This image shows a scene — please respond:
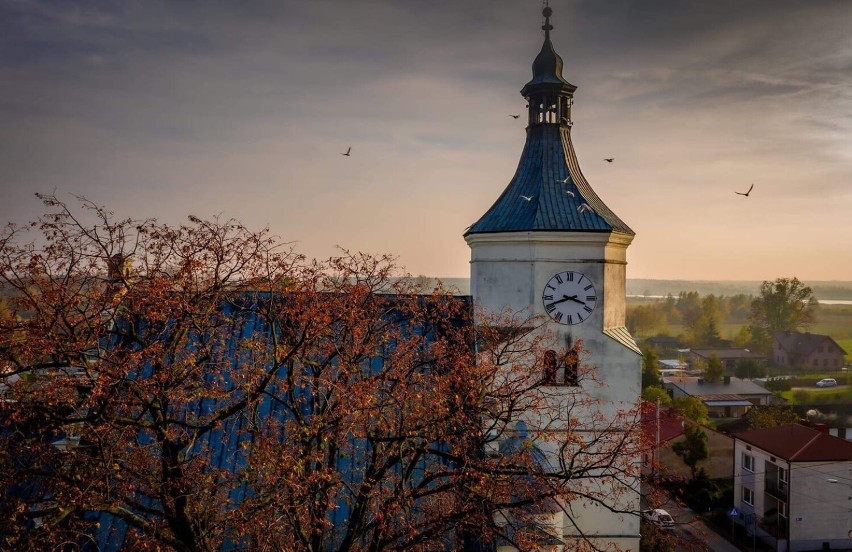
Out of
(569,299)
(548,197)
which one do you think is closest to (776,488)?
(569,299)

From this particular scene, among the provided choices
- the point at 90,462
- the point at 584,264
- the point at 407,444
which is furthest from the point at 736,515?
the point at 90,462

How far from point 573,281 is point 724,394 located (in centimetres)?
5365

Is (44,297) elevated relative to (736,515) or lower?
elevated

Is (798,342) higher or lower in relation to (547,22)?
lower

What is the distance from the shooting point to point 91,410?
34.7ft

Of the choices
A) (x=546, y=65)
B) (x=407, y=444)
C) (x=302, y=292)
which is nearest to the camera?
(x=407, y=444)

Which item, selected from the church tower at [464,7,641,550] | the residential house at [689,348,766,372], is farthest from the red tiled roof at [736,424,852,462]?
the residential house at [689,348,766,372]

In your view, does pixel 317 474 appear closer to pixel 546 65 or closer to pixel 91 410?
pixel 91 410

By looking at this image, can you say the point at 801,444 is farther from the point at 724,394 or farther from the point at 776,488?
the point at 724,394

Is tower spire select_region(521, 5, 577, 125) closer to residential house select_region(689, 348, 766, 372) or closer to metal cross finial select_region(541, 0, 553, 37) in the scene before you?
metal cross finial select_region(541, 0, 553, 37)

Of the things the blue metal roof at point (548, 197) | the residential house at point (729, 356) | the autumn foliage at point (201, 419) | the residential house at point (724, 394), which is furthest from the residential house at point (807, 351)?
the autumn foliage at point (201, 419)

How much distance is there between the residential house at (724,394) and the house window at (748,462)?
24.3 metres

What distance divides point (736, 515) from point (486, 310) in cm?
2304

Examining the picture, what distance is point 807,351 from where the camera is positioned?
95500mm
